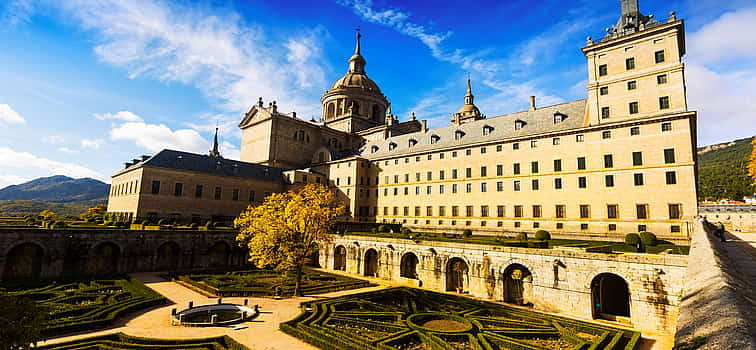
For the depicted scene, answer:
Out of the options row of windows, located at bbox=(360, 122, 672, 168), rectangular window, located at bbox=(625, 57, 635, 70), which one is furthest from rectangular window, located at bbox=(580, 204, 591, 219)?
rectangular window, located at bbox=(625, 57, 635, 70)

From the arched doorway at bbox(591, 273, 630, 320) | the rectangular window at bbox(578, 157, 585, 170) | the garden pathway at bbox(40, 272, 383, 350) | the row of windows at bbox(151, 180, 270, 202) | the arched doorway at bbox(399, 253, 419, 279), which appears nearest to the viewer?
the garden pathway at bbox(40, 272, 383, 350)

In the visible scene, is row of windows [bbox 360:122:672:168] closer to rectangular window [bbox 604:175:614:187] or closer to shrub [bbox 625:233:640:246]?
rectangular window [bbox 604:175:614:187]

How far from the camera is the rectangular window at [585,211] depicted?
121ft

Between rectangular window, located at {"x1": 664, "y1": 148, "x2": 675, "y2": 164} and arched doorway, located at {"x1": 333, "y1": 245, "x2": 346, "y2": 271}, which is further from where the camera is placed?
arched doorway, located at {"x1": 333, "y1": 245, "x2": 346, "y2": 271}

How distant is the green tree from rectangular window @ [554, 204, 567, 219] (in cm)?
4174

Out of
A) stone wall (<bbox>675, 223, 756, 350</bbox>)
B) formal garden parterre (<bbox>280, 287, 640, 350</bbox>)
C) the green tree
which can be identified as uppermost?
stone wall (<bbox>675, 223, 756, 350</bbox>)

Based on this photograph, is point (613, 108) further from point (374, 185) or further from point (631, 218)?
point (374, 185)

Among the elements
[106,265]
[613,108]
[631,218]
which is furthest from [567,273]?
[106,265]

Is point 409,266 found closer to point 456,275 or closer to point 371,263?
point 371,263

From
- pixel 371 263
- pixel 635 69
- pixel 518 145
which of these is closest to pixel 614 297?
pixel 518 145

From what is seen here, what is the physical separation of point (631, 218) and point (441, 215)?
22.0m

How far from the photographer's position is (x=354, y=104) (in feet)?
264

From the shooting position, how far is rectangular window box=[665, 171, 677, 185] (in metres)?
32.4

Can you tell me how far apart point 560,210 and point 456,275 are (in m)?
16.1
